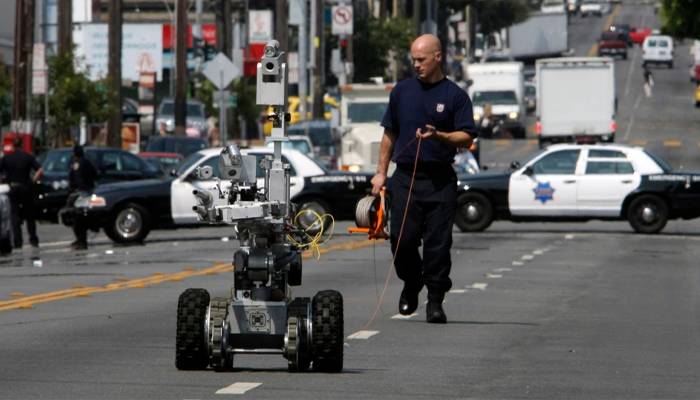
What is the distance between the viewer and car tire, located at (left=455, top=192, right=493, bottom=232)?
33.5 meters

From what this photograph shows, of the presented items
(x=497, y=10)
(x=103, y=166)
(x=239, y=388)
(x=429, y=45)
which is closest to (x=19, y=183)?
(x=103, y=166)

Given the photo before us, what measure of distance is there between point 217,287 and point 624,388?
30.7 feet

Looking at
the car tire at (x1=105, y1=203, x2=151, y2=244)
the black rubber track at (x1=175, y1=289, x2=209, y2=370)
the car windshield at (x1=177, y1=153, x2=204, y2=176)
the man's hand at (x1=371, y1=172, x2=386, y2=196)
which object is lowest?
the car tire at (x1=105, y1=203, x2=151, y2=244)

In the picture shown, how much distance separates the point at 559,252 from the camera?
27.5m

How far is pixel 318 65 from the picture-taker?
70.9 metres

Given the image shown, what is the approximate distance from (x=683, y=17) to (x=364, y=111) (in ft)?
47.5

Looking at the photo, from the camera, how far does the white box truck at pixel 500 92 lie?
263ft

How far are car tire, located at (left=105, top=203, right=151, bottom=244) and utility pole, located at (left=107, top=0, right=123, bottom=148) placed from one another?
23.3 metres

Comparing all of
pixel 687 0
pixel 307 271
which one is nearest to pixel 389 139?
pixel 307 271

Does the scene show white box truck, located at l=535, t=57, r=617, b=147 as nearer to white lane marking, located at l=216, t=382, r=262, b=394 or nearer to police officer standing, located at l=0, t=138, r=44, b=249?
police officer standing, located at l=0, t=138, r=44, b=249

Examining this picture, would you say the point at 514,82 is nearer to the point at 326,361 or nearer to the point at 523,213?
the point at 523,213

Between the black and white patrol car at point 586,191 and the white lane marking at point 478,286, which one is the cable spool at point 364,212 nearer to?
the white lane marking at point 478,286

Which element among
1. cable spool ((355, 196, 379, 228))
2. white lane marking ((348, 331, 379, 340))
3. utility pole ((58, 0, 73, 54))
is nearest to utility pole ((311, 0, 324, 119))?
utility pole ((58, 0, 73, 54))

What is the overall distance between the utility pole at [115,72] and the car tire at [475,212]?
22610 mm
